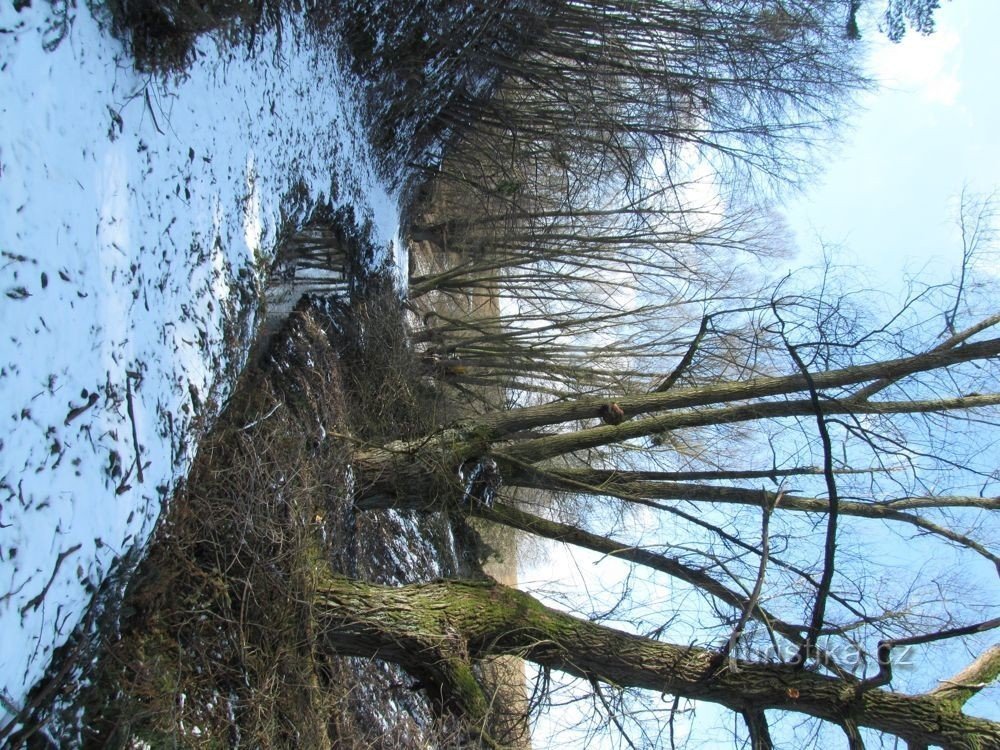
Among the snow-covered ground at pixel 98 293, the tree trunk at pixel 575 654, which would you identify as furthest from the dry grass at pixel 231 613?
the snow-covered ground at pixel 98 293

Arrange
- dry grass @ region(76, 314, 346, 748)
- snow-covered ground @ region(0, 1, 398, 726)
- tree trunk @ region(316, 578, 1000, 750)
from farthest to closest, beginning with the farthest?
1. tree trunk @ region(316, 578, 1000, 750)
2. dry grass @ region(76, 314, 346, 748)
3. snow-covered ground @ region(0, 1, 398, 726)

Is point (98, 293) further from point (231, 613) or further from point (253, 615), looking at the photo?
point (253, 615)

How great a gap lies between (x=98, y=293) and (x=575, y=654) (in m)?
3.44

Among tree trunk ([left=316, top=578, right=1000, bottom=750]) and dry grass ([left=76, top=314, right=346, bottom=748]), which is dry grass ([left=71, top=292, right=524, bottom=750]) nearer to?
dry grass ([left=76, top=314, right=346, bottom=748])

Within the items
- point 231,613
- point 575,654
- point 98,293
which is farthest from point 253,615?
point 98,293

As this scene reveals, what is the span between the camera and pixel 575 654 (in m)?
4.47

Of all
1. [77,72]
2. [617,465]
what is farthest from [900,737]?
[77,72]

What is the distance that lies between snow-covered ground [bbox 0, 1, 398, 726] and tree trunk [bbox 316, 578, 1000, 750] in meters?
1.58

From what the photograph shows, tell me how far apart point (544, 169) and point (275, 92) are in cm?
497

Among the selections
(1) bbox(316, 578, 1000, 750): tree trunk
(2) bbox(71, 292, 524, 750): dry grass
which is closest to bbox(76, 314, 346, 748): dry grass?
(2) bbox(71, 292, 524, 750): dry grass

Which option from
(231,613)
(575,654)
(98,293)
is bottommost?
(231,613)

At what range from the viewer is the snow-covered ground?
2.40 m

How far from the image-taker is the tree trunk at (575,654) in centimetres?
396

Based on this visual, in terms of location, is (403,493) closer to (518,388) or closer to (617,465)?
(617,465)
